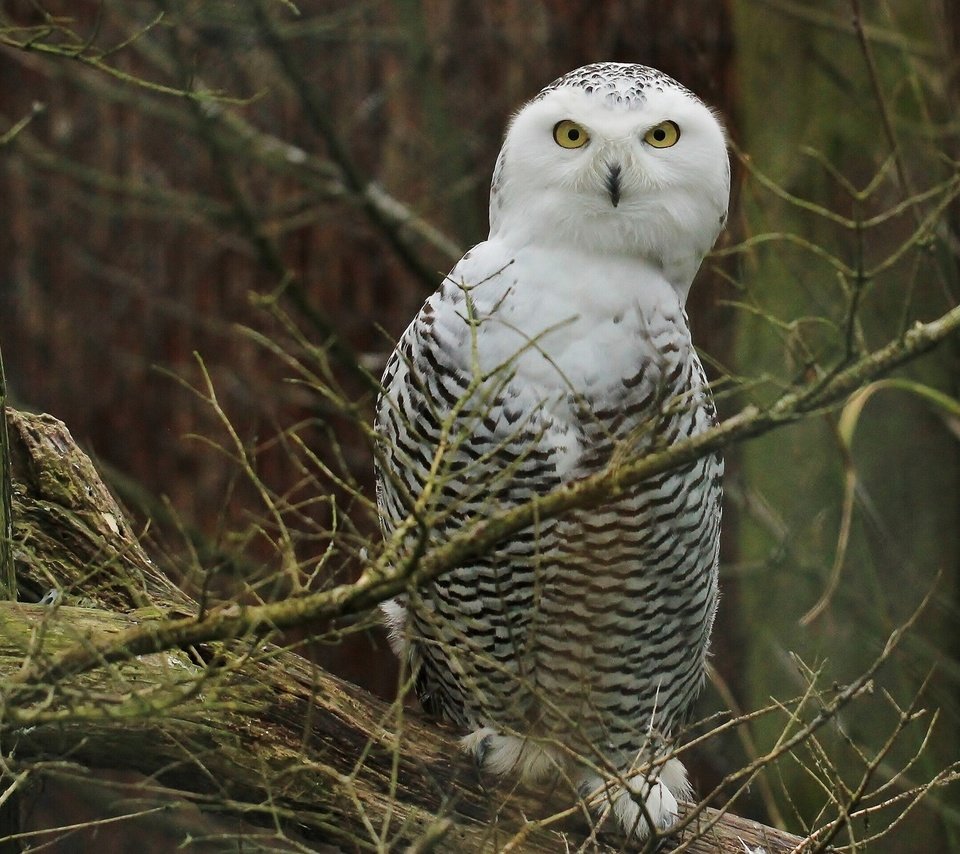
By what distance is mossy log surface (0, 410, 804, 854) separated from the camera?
1.40m

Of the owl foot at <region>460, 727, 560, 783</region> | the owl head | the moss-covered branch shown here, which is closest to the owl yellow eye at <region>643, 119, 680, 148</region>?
the owl head

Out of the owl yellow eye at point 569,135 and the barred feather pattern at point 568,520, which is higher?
the owl yellow eye at point 569,135

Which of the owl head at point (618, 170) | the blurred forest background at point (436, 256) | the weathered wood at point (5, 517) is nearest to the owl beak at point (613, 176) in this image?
the owl head at point (618, 170)

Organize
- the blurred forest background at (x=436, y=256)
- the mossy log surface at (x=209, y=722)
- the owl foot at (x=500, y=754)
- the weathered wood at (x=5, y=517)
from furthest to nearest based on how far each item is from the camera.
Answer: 1. the blurred forest background at (x=436, y=256)
2. the owl foot at (x=500, y=754)
3. the weathered wood at (x=5, y=517)
4. the mossy log surface at (x=209, y=722)

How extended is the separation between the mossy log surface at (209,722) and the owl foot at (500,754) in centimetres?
4

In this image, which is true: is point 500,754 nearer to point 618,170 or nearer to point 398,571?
point 618,170

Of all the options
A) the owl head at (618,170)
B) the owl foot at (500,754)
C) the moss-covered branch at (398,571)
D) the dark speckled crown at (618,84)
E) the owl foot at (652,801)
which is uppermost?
the dark speckled crown at (618,84)

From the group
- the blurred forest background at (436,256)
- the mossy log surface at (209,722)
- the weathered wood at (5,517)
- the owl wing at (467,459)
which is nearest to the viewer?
the mossy log surface at (209,722)

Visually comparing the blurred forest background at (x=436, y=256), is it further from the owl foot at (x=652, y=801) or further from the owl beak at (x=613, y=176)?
the owl beak at (x=613, y=176)

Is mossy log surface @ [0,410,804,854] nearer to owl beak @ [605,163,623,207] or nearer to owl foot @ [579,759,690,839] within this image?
owl foot @ [579,759,690,839]

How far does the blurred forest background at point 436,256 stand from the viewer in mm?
3254

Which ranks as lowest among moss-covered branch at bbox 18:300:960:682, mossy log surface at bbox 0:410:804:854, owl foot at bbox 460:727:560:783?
owl foot at bbox 460:727:560:783

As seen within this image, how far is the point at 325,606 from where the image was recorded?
1.29 meters

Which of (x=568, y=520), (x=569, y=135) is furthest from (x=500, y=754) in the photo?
(x=569, y=135)
